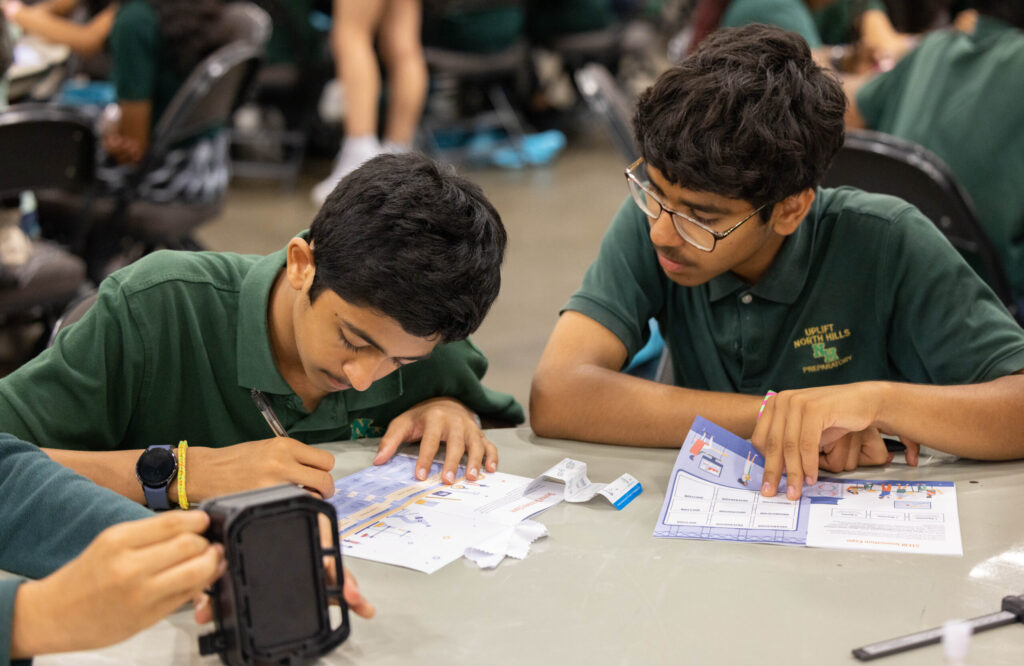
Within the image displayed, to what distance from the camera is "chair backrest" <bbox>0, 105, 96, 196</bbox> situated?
255cm

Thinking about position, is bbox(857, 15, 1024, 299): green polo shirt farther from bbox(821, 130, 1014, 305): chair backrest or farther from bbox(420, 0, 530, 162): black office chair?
bbox(420, 0, 530, 162): black office chair

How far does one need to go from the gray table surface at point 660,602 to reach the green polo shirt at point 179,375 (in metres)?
0.39

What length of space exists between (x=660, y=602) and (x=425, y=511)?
1.11 ft

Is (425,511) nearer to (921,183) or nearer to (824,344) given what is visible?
(824,344)

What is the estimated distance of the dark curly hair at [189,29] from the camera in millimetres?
3697

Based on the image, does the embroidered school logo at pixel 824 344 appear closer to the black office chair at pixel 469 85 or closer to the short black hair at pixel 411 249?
the short black hair at pixel 411 249

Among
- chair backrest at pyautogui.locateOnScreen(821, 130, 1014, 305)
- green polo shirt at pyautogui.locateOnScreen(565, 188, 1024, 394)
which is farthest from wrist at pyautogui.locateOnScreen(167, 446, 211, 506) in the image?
chair backrest at pyautogui.locateOnScreen(821, 130, 1014, 305)

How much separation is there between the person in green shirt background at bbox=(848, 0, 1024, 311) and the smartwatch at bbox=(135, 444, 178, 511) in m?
1.83

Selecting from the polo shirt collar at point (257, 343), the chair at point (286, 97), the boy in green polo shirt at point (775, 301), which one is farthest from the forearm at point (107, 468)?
the chair at point (286, 97)

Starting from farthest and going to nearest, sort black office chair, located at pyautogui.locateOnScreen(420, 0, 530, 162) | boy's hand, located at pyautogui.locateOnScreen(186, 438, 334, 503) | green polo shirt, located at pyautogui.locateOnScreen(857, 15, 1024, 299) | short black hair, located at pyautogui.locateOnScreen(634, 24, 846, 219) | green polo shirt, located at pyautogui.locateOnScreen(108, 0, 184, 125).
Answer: black office chair, located at pyautogui.locateOnScreen(420, 0, 530, 162), green polo shirt, located at pyautogui.locateOnScreen(108, 0, 184, 125), green polo shirt, located at pyautogui.locateOnScreen(857, 15, 1024, 299), short black hair, located at pyautogui.locateOnScreen(634, 24, 846, 219), boy's hand, located at pyautogui.locateOnScreen(186, 438, 334, 503)

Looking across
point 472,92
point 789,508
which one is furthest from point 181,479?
point 472,92

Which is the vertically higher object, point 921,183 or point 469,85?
point 921,183

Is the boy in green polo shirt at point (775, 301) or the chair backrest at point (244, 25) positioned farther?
the chair backrest at point (244, 25)

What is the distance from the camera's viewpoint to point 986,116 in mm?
2400
